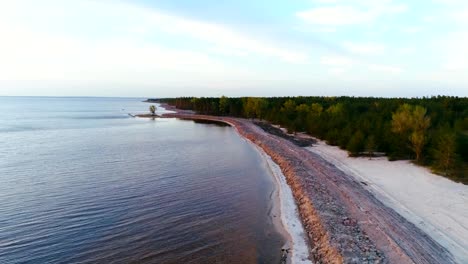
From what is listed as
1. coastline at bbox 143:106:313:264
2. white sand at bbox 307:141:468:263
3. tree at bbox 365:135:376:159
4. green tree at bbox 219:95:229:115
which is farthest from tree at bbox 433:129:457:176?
green tree at bbox 219:95:229:115

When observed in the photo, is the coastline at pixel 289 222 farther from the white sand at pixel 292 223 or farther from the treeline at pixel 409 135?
the treeline at pixel 409 135

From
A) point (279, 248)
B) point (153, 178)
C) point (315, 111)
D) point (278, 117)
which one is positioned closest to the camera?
point (279, 248)

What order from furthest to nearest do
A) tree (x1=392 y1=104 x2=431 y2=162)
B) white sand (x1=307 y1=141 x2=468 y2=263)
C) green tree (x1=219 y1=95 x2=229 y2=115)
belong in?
green tree (x1=219 y1=95 x2=229 y2=115)
tree (x1=392 y1=104 x2=431 y2=162)
white sand (x1=307 y1=141 x2=468 y2=263)

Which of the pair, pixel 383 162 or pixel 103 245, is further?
pixel 383 162

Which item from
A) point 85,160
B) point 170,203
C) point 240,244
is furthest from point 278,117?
point 240,244

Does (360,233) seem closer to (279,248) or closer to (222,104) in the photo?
(279,248)

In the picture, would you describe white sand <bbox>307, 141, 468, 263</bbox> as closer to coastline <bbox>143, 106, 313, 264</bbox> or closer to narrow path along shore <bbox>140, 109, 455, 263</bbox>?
narrow path along shore <bbox>140, 109, 455, 263</bbox>

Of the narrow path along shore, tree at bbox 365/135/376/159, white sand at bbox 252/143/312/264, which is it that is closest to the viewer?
the narrow path along shore
